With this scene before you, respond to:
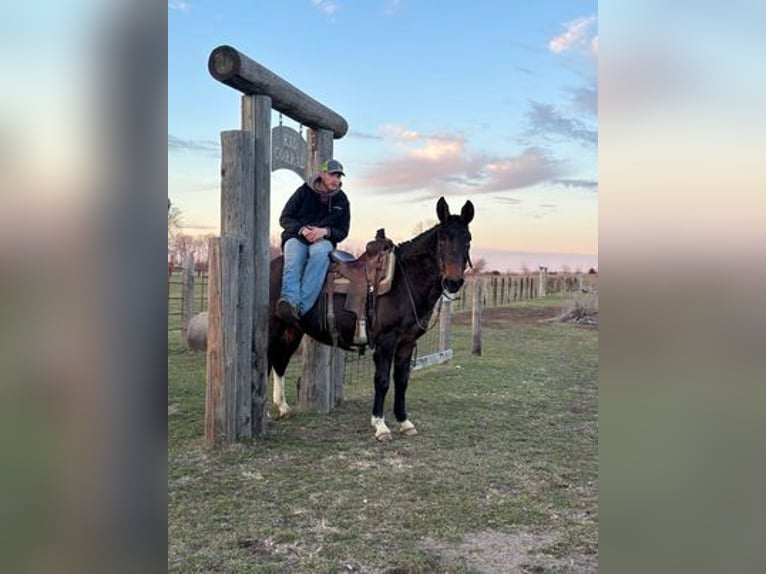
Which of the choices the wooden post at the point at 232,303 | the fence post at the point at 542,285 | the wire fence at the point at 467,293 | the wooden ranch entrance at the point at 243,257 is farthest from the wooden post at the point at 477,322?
the fence post at the point at 542,285

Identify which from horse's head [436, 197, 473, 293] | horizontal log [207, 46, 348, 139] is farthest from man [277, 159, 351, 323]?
horse's head [436, 197, 473, 293]

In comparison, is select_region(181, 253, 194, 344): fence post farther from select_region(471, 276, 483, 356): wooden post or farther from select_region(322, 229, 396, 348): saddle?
select_region(322, 229, 396, 348): saddle

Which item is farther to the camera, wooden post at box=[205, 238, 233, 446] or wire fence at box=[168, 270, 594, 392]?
wire fence at box=[168, 270, 594, 392]

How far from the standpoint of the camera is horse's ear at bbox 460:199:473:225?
461 centimetres

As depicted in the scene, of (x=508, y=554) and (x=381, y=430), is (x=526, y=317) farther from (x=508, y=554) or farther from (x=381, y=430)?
(x=508, y=554)

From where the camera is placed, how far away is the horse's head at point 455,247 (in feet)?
15.1

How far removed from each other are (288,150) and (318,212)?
1.99 ft

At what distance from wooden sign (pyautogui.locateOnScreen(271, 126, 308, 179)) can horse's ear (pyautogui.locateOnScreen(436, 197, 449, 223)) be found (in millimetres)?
1432

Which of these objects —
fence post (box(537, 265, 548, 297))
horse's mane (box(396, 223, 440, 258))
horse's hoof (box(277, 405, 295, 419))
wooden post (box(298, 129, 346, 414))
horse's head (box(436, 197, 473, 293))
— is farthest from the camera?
fence post (box(537, 265, 548, 297))

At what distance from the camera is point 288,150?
5.39 meters

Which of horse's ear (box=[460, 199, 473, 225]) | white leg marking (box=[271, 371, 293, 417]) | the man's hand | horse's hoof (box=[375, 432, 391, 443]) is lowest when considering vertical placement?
horse's hoof (box=[375, 432, 391, 443])
